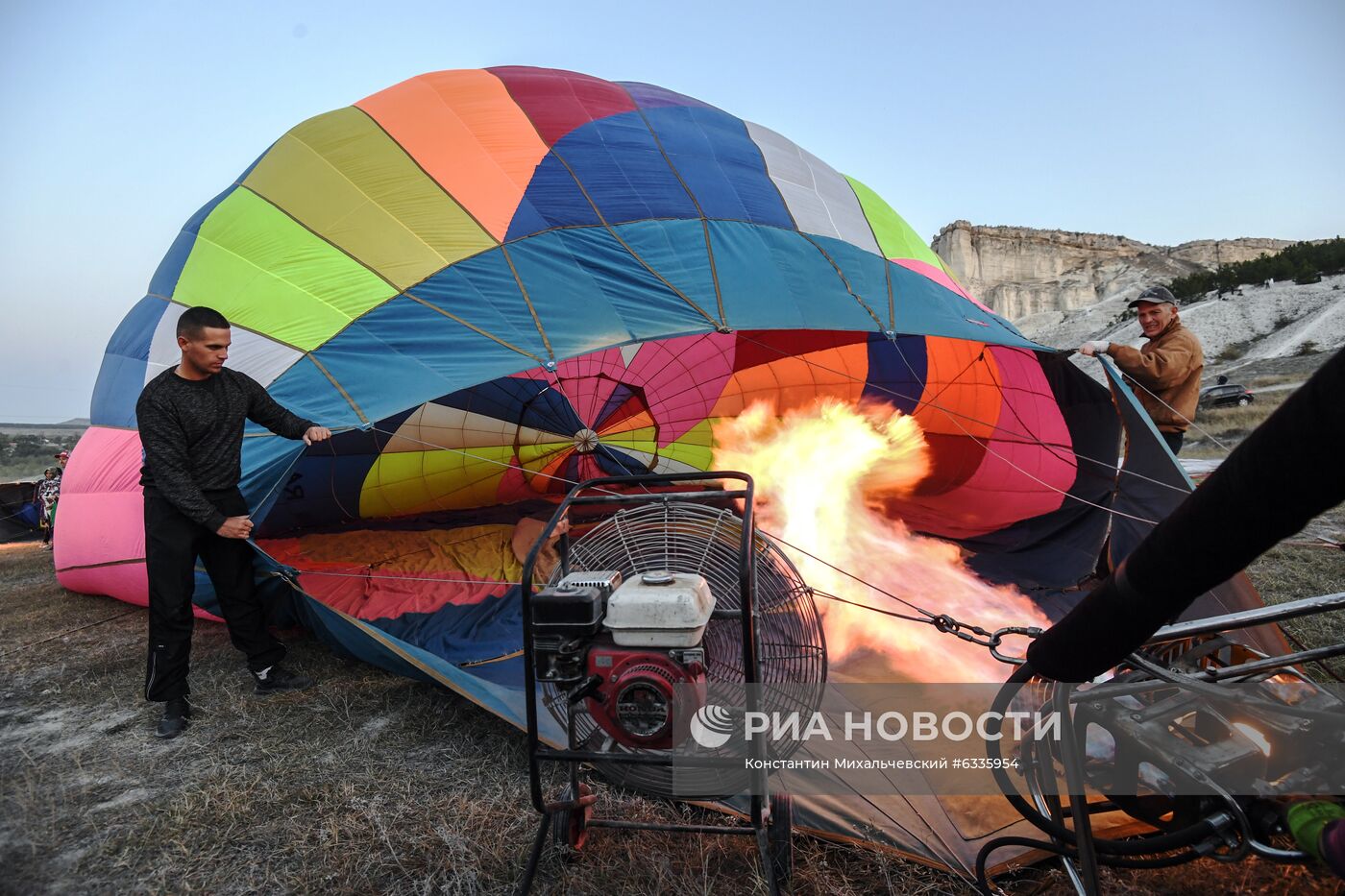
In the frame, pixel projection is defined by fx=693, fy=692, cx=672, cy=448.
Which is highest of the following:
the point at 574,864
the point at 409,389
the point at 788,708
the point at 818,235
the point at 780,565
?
the point at 818,235

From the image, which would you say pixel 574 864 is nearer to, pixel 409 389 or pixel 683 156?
pixel 409 389

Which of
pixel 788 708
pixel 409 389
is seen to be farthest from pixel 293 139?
pixel 788 708

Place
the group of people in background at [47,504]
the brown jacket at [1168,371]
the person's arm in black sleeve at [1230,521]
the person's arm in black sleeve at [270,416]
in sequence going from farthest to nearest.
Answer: the group of people in background at [47,504], the brown jacket at [1168,371], the person's arm in black sleeve at [270,416], the person's arm in black sleeve at [1230,521]

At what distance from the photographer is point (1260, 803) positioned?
117 centimetres

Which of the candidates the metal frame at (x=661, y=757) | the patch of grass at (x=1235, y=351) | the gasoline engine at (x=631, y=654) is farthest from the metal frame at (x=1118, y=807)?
the patch of grass at (x=1235, y=351)

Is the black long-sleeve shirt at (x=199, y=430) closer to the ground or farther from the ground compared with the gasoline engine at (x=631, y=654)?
farther from the ground

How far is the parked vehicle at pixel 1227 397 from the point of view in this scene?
51.1 ft

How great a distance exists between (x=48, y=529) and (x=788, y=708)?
1125 centimetres

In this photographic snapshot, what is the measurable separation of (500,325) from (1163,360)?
3.16 m

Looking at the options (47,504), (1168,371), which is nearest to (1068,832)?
(1168,371)

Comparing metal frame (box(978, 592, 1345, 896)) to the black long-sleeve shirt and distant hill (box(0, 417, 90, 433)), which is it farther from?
distant hill (box(0, 417, 90, 433))

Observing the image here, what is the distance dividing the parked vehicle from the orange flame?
14.3 meters

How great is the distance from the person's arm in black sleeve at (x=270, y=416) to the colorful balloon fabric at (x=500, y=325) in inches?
4.6

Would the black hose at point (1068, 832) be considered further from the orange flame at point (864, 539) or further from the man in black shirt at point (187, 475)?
the man in black shirt at point (187, 475)
